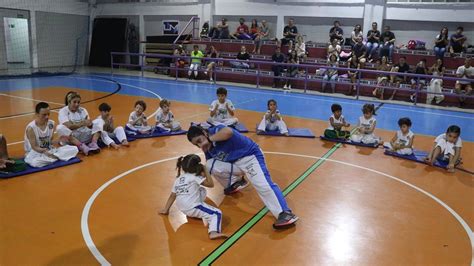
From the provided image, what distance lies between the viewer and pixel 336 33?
16.9m

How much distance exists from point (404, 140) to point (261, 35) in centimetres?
1265

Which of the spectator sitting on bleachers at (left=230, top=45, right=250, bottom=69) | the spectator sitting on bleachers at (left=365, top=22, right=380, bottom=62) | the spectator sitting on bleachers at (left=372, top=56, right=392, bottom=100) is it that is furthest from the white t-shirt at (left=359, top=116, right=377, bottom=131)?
the spectator sitting on bleachers at (left=230, top=45, right=250, bottom=69)

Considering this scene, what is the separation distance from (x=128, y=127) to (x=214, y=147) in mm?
3762

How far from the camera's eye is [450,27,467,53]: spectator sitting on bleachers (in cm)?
1488

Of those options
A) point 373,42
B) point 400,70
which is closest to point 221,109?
point 400,70

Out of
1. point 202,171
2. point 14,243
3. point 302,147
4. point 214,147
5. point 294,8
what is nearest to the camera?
point 14,243

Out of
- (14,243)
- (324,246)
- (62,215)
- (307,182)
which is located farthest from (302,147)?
(14,243)

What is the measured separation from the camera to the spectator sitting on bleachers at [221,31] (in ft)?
64.0

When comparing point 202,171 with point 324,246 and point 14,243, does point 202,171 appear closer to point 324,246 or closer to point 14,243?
point 324,246

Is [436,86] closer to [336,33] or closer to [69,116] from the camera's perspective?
[336,33]

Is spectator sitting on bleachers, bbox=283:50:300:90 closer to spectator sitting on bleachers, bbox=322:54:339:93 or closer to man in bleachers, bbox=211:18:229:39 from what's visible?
spectator sitting on bleachers, bbox=322:54:339:93

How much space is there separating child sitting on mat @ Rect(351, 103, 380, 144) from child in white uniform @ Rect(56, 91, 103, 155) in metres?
5.15

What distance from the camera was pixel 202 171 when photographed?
4.33 meters

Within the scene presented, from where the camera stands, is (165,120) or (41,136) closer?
(41,136)
